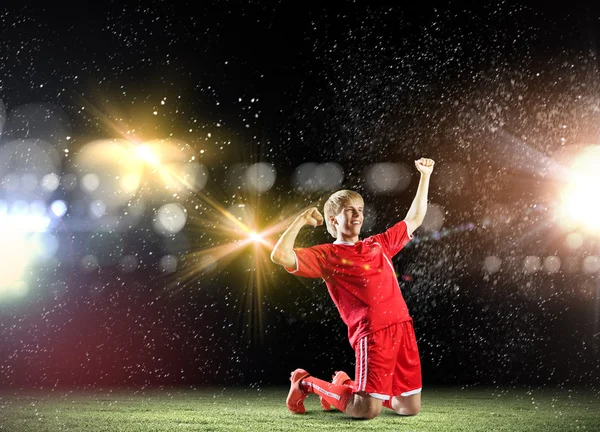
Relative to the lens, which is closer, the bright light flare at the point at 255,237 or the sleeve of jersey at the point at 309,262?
the sleeve of jersey at the point at 309,262

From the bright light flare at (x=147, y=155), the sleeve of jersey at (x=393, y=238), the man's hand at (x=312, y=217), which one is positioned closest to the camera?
the man's hand at (x=312, y=217)

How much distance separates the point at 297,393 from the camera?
10.8ft

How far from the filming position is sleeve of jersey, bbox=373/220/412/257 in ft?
10.4

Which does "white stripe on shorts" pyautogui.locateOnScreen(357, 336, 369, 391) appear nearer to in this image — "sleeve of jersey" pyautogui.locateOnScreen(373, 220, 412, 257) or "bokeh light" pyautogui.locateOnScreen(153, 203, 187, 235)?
"sleeve of jersey" pyautogui.locateOnScreen(373, 220, 412, 257)

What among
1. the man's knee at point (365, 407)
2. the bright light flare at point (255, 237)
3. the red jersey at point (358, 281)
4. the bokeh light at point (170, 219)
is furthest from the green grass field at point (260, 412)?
the bokeh light at point (170, 219)

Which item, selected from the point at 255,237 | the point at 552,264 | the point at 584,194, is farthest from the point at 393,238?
the point at 584,194

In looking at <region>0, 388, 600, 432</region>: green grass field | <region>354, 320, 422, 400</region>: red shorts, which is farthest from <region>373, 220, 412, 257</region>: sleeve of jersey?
<region>0, 388, 600, 432</region>: green grass field

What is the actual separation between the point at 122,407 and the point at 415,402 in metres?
1.76

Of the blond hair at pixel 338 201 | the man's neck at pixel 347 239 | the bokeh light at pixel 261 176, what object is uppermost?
the bokeh light at pixel 261 176

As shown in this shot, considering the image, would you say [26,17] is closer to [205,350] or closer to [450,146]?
[205,350]

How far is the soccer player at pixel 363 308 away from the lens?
9.47ft

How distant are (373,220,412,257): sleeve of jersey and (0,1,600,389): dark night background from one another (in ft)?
6.23

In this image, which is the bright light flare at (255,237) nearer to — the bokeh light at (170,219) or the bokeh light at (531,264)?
the bokeh light at (170,219)

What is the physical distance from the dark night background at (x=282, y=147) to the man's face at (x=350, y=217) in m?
2.12
